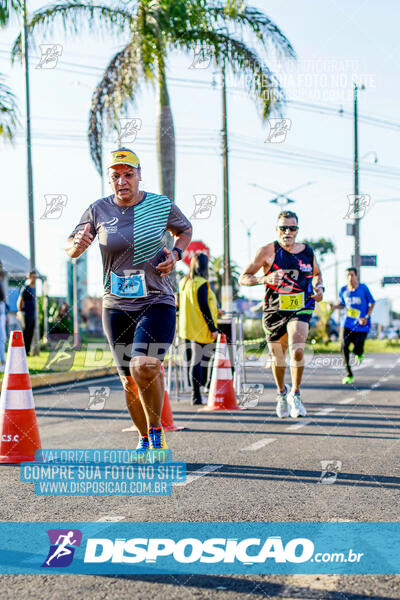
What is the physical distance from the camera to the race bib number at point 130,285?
5172 millimetres

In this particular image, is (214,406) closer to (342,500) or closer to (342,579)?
(342,500)

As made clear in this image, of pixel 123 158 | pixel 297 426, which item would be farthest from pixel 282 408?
pixel 123 158

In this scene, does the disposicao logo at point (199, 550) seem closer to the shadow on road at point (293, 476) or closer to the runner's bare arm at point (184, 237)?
the shadow on road at point (293, 476)

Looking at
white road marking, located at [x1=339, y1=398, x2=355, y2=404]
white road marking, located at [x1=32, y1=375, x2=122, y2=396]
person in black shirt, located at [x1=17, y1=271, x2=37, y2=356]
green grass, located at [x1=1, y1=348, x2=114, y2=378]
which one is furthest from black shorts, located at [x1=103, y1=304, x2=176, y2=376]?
person in black shirt, located at [x1=17, y1=271, x2=37, y2=356]

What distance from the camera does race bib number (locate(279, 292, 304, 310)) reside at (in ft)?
26.1

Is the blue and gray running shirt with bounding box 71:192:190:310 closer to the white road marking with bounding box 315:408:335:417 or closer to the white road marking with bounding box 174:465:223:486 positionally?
the white road marking with bounding box 174:465:223:486

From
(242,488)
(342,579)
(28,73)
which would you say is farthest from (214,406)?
(28,73)

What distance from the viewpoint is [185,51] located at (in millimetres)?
18656

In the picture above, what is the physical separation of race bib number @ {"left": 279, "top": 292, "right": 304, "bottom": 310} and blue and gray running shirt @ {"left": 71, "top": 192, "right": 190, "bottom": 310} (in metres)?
2.77

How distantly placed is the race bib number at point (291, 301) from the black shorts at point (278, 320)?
5 cm

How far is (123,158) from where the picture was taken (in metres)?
5.26

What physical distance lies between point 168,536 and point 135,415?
1.95 meters

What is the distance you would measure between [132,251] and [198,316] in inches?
184

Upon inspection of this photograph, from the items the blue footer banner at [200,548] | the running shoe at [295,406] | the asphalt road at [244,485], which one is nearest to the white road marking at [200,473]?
the asphalt road at [244,485]
